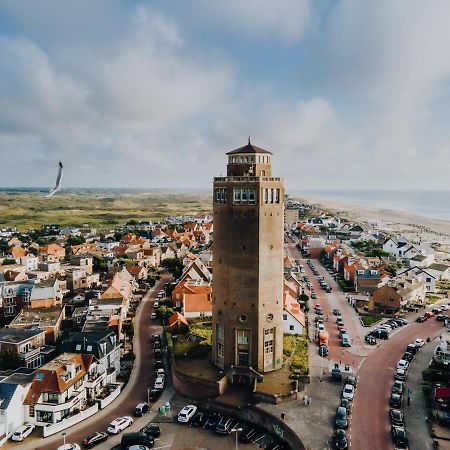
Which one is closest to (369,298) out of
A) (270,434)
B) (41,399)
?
(270,434)

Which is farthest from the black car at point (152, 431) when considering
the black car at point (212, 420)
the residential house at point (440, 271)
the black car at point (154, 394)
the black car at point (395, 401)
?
the residential house at point (440, 271)

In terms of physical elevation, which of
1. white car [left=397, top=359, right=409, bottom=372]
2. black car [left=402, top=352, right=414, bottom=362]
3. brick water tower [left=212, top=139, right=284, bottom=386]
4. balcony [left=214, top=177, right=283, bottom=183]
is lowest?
black car [left=402, top=352, right=414, bottom=362]

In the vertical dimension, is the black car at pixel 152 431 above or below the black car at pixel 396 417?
below

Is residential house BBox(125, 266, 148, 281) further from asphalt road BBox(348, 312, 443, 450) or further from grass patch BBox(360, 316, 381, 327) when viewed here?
asphalt road BBox(348, 312, 443, 450)

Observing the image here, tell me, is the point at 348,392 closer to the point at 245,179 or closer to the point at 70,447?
the point at 245,179

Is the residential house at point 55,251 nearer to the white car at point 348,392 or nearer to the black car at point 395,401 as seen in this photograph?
the white car at point 348,392

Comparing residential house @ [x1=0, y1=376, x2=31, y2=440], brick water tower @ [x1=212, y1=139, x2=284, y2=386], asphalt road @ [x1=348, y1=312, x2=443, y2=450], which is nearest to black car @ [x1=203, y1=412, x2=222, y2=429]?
brick water tower @ [x1=212, y1=139, x2=284, y2=386]
